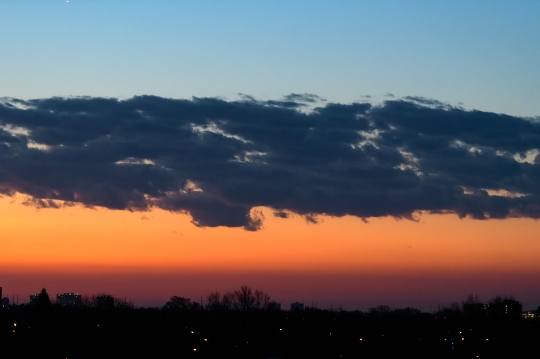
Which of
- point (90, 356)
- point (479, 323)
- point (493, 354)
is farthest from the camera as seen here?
point (479, 323)

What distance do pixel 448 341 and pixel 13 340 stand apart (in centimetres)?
7298

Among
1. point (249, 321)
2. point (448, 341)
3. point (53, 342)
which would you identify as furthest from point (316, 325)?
point (53, 342)

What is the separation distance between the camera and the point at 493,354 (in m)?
114

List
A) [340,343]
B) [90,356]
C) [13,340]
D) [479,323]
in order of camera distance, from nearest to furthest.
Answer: [90,356]
[13,340]
[340,343]
[479,323]

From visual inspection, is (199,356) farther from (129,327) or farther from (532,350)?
(532,350)

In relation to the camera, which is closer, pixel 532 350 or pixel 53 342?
pixel 53 342

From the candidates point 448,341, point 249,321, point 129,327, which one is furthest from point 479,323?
point 129,327

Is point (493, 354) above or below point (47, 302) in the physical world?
below

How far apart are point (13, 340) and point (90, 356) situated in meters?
14.5

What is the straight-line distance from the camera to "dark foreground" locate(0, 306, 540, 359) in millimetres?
102375

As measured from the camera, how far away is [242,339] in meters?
120

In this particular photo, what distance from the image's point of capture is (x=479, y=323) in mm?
156000

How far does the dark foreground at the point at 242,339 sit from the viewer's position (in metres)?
102

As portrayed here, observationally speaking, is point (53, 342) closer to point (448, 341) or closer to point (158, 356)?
point (158, 356)
